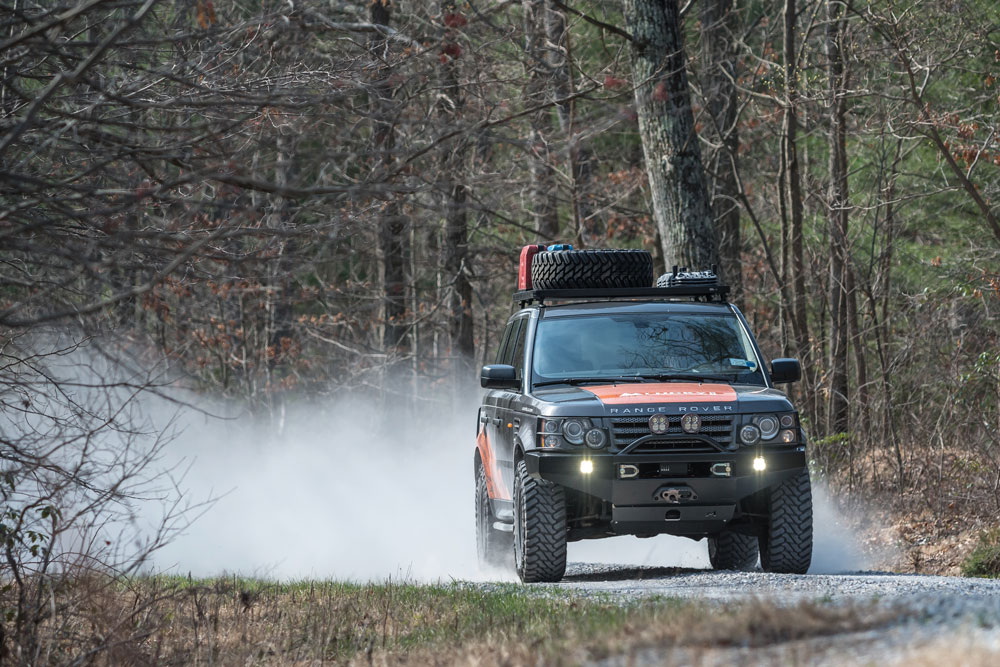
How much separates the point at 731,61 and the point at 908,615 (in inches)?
666

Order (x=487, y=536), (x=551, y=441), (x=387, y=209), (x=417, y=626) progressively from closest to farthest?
(x=417, y=626), (x=551, y=441), (x=487, y=536), (x=387, y=209)

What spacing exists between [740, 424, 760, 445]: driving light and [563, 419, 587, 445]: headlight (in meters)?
1.17

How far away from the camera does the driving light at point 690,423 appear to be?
9133 mm

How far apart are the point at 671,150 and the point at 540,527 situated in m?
8.18

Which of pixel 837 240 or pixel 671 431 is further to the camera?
pixel 837 240

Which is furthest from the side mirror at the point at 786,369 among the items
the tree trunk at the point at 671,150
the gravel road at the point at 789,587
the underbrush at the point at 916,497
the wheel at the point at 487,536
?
the tree trunk at the point at 671,150

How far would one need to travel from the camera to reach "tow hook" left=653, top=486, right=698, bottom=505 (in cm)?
915

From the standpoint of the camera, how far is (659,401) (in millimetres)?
9172

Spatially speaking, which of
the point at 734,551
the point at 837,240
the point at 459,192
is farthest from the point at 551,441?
the point at 459,192

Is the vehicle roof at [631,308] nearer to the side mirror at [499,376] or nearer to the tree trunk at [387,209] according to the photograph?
the side mirror at [499,376]

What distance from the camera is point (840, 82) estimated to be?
19.8m

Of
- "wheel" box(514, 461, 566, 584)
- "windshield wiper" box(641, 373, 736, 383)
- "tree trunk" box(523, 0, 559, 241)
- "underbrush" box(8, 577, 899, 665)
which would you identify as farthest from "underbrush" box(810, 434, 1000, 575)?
"tree trunk" box(523, 0, 559, 241)

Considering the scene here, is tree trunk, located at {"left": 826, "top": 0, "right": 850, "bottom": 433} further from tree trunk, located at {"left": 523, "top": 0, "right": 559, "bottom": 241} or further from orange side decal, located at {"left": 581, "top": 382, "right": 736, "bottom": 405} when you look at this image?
orange side decal, located at {"left": 581, "top": 382, "right": 736, "bottom": 405}

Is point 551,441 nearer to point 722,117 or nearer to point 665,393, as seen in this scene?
point 665,393
